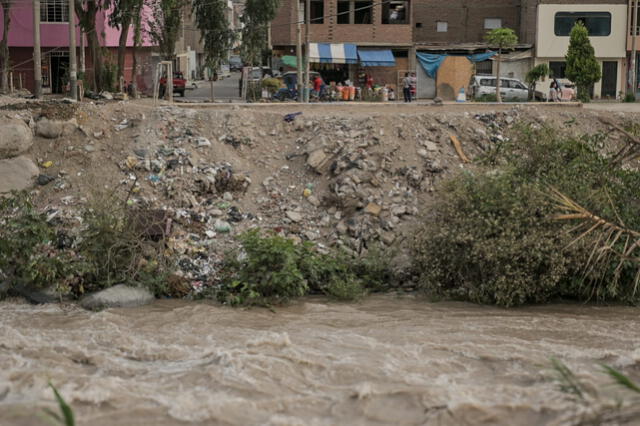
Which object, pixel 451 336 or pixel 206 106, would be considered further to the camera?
pixel 206 106

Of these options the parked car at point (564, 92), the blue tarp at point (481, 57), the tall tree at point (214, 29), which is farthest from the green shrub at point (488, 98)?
the tall tree at point (214, 29)

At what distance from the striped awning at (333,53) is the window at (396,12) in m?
2.29

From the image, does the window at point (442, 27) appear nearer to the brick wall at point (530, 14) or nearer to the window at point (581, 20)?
the brick wall at point (530, 14)

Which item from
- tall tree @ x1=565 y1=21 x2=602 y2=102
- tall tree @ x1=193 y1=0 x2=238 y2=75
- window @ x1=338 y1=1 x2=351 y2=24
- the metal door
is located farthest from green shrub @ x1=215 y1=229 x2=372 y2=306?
the metal door

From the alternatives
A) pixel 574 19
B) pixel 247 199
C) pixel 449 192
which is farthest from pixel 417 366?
pixel 574 19

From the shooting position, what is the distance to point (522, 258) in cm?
1290

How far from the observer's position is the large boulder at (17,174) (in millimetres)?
16188

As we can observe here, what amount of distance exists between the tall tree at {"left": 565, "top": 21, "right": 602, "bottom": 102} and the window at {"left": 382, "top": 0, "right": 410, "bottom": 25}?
8295 millimetres

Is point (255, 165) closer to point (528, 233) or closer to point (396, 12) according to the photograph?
point (528, 233)

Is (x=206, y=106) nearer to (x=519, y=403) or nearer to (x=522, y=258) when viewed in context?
(x=522, y=258)

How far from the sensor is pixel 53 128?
56.8ft

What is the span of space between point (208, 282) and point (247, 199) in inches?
105

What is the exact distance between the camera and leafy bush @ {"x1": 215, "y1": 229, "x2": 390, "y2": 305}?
13297 mm

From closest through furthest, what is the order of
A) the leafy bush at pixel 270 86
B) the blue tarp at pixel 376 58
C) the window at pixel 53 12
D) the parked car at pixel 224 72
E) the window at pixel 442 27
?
the leafy bush at pixel 270 86, the window at pixel 53 12, the blue tarp at pixel 376 58, the window at pixel 442 27, the parked car at pixel 224 72
